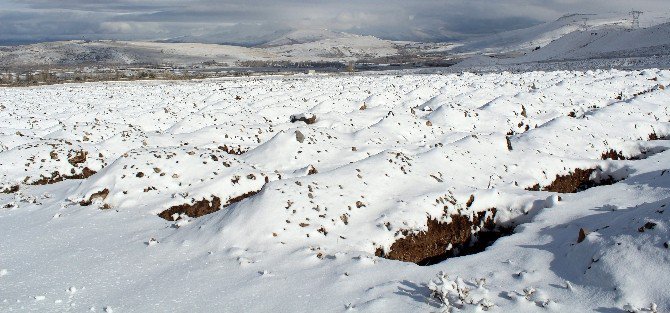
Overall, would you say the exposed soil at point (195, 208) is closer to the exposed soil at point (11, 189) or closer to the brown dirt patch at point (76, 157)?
the exposed soil at point (11, 189)

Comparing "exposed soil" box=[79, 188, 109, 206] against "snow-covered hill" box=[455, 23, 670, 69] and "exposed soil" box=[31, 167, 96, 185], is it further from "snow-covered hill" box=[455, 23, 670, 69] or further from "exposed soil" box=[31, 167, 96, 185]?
"snow-covered hill" box=[455, 23, 670, 69]

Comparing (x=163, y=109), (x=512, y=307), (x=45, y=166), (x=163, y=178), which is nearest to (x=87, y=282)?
(x=163, y=178)

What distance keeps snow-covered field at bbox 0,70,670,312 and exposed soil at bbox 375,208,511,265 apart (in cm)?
4

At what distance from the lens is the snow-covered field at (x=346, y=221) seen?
7.32m

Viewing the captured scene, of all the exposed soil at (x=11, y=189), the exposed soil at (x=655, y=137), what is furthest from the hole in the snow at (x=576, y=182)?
the exposed soil at (x=11, y=189)

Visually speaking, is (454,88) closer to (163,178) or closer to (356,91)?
(356,91)

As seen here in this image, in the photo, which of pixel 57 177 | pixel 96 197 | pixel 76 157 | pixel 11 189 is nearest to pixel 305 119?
pixel 76 157

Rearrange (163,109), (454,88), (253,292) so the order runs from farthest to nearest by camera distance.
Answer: (454,88), (163,109), (253,292)

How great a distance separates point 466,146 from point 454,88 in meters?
22.3

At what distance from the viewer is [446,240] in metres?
10.9

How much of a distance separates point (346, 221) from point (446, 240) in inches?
94.8

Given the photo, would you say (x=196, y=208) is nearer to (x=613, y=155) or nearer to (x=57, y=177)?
(x=57, y=177)

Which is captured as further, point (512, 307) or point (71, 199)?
point (71, 199)

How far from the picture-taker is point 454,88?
3666 centimetres
